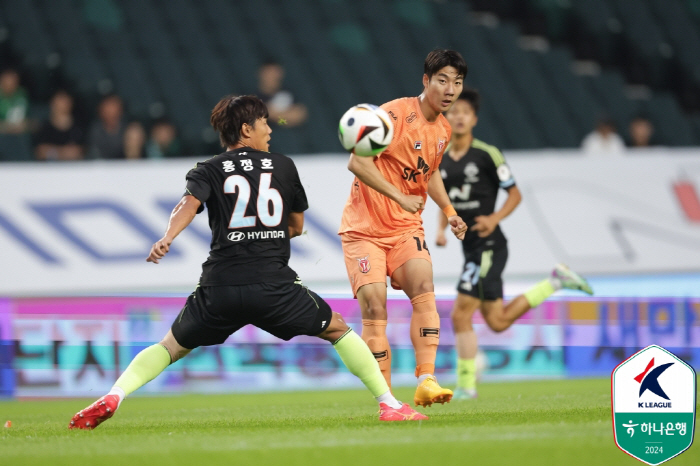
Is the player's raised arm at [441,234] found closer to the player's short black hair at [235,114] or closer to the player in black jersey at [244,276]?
the player in black jersey at [244,276]

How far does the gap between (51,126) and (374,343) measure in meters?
6.23

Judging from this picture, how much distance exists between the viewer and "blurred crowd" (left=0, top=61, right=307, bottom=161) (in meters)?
10.7

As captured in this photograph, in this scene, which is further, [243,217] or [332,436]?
[243,217]

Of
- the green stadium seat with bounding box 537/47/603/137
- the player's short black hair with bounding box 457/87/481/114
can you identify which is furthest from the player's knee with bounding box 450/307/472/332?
the green stadium seat with bounding box 537/47/603/137

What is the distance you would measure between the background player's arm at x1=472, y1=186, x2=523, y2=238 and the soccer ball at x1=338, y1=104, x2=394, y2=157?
246 cm

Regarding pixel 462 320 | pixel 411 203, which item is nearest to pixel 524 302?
pixel 462 320

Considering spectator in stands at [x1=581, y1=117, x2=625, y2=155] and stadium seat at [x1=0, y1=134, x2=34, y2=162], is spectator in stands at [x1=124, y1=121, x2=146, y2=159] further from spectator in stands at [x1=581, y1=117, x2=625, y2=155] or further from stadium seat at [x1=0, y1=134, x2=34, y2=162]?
spectator in stands at [x1=581, y1=117, x2=625, y2=155]

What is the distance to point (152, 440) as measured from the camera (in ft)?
15.6

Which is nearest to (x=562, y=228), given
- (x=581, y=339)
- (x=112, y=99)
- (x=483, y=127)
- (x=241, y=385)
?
(x=581, y=339)

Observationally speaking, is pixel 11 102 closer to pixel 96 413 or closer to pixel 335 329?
pixel 96 413

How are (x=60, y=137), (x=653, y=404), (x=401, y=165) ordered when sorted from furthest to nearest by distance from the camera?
(x=60, y=137) → (x=401, y=165) → (x=653, y=404)

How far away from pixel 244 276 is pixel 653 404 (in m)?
2.12

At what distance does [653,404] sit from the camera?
427cm

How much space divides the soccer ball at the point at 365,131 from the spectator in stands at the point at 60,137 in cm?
579
